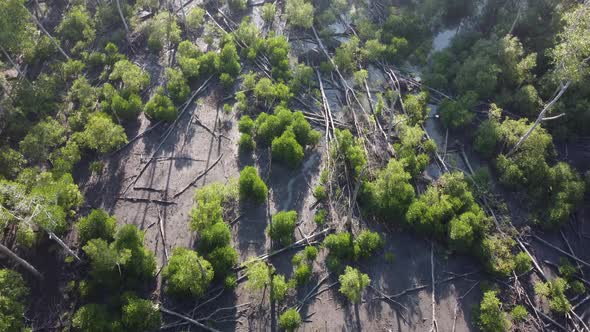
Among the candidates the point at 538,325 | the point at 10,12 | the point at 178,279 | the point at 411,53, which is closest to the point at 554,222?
the point at 538,325

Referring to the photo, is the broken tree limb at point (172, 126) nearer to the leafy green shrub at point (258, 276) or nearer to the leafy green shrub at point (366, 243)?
the leafy green shrub at point (258, 276)

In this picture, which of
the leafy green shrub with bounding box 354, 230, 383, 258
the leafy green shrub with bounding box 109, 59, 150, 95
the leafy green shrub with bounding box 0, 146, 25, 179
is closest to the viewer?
the leafy green shrub with bounding box 354, 230, 383, 258

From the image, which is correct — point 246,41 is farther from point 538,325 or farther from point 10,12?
point 538,325

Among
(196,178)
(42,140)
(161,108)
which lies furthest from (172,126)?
(42,140)

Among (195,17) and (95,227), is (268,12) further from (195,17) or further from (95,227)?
(95,227)

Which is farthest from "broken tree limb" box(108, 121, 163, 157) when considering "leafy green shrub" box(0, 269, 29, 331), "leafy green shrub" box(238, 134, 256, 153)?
"leafy green shrub" box(0, 269, 29, 331)

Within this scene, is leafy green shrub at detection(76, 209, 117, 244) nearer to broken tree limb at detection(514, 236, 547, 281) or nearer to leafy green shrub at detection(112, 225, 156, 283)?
leafy green shrub at detection(112, 225, 156, 283)
